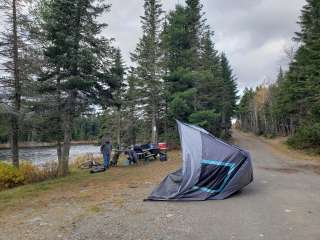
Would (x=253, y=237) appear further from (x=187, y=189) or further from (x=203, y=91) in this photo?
(x=203, y=91)

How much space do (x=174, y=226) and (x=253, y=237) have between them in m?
1.32

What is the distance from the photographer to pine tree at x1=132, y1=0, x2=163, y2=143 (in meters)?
26.2

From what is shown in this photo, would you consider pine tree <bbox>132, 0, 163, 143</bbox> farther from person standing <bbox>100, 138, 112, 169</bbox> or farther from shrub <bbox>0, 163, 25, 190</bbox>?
shrub <bbox>0, 163, 25, 190</bbox>

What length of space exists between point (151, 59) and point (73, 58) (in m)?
13.4

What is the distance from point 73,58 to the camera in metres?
13.4

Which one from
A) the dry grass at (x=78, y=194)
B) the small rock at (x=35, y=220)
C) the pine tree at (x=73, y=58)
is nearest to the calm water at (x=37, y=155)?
the pine tree at (x=73, y=58)

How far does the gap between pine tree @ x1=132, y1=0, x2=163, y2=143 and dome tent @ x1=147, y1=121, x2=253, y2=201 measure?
56.3 ft

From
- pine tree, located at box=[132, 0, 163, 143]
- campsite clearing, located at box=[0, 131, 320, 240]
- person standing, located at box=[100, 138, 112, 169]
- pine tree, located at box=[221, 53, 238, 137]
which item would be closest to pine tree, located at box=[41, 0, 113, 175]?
person standing, located at box=[100, 138, 112, 169]

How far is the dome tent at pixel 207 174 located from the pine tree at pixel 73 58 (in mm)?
7120

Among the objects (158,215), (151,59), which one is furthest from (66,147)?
(151,59)

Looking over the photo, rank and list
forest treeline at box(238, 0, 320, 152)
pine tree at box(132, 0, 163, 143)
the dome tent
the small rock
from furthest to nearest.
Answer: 1. pine tree at box(132, 0, 163, 143)
2. forest treeline at box(238, 0, 320, 152)
3. the dome tent
4. the small rock

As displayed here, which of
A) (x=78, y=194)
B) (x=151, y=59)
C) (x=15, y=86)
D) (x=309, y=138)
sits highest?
(x=151, y=59)

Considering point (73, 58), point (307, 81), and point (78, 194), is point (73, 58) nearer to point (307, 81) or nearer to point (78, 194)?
point (78, 194)

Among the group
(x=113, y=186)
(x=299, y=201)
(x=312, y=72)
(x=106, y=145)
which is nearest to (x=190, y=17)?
(x=312, y=72)
